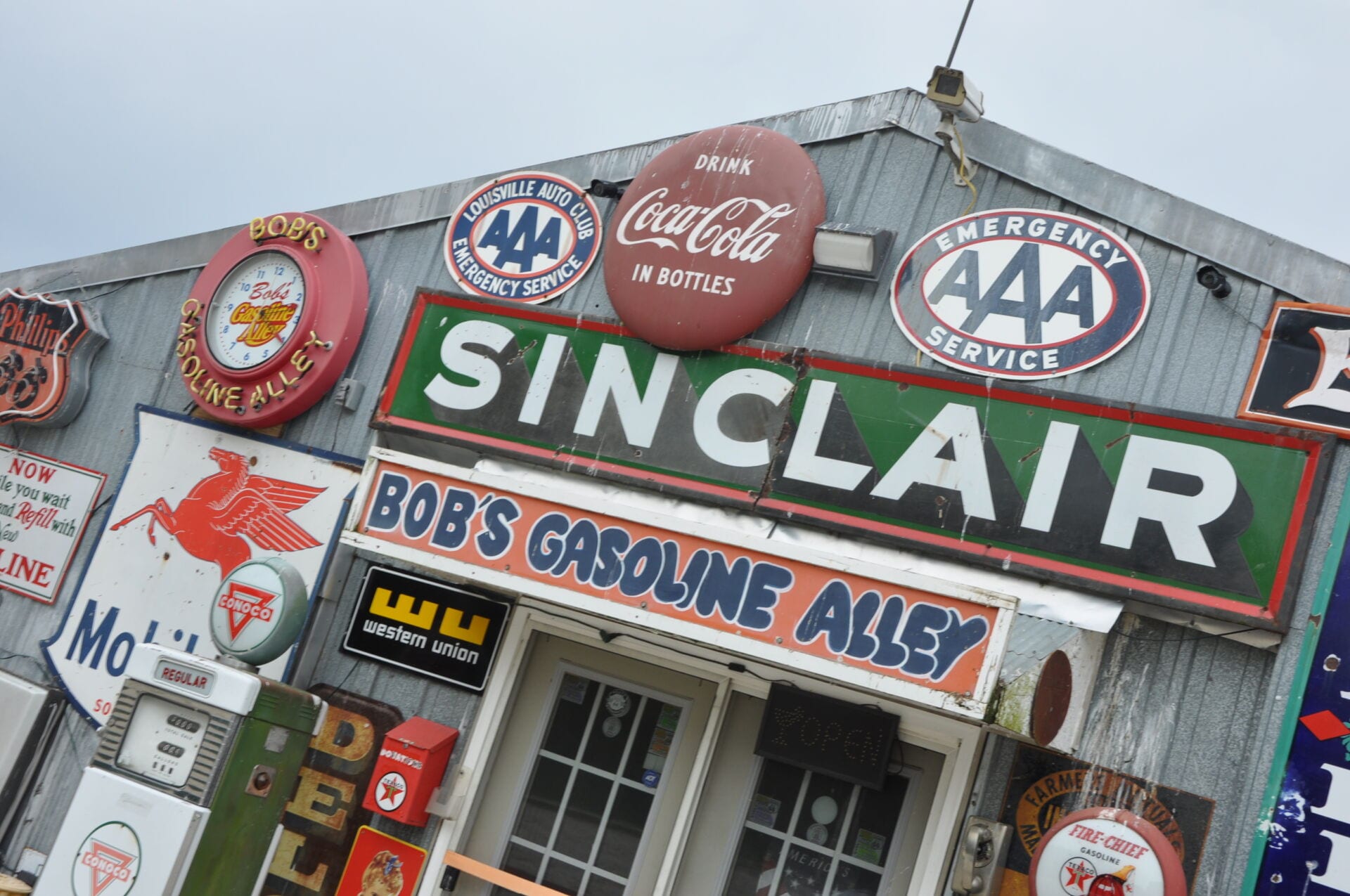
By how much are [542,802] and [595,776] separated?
340mm

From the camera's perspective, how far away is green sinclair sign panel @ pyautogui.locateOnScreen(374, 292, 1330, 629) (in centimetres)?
548

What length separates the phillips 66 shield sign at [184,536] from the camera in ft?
25.2

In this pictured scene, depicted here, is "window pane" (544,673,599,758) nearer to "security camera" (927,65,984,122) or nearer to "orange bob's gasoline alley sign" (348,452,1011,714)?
"orange bob's gasoline alley sign" (348,452,1011,714)

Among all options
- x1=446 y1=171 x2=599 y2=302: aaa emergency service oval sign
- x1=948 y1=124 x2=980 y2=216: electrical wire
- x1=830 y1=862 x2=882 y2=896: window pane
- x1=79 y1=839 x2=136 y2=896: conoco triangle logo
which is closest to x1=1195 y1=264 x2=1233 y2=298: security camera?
x1=948 y1=124 x2=980 y2=216: electrical wire

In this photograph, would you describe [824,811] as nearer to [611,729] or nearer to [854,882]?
[854,882]

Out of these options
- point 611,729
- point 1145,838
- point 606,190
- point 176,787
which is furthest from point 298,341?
point 1145,838

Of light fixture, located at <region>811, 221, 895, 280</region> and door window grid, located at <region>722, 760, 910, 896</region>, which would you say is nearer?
door window grid, located at <region>722, 760, 910, 896</region>

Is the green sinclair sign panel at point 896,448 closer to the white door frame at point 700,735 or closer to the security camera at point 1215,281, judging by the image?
the security camera at point 1215,281

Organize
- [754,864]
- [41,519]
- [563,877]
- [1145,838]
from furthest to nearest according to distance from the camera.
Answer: [41,519] < [563,877] < [754,864] < [1145,838]

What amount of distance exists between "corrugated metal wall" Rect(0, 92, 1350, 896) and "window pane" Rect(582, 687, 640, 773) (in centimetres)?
75

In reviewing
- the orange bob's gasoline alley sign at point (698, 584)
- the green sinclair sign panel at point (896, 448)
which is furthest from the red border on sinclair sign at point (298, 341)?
the orange bob's gasoline alley sign at point (698, 584)

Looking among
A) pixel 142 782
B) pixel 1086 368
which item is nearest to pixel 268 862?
pixel 142 782

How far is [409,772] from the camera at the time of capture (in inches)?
262

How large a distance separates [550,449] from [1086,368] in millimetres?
2903
